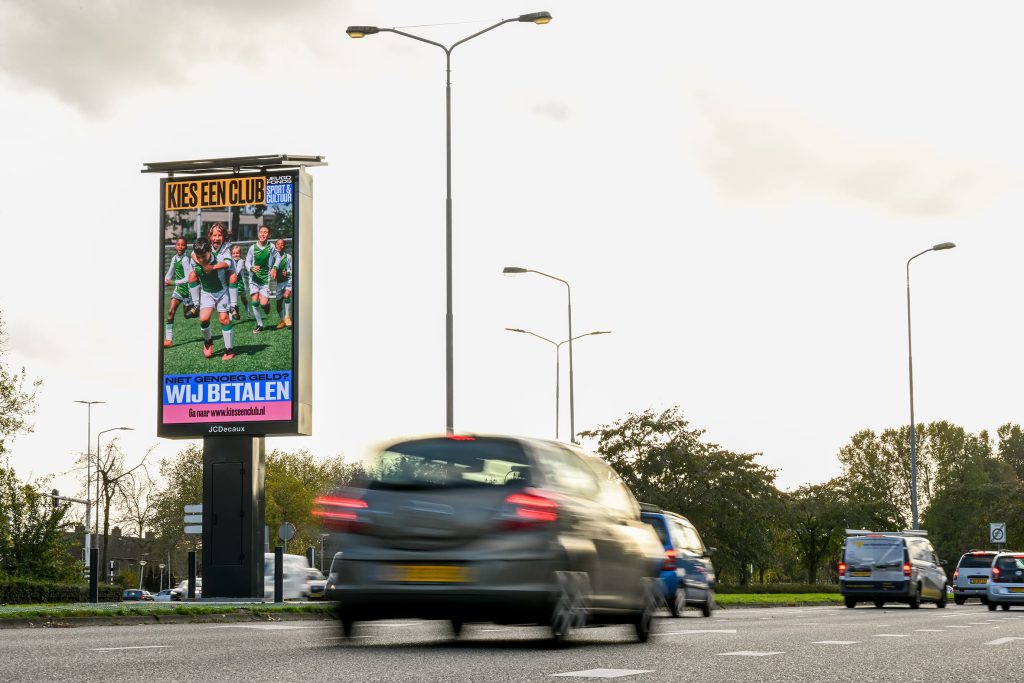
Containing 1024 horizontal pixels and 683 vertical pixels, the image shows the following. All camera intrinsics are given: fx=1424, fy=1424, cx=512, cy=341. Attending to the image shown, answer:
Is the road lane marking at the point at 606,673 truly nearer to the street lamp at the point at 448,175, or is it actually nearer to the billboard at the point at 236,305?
the street lamp at the point at 448,175

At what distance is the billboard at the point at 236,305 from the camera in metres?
36.2

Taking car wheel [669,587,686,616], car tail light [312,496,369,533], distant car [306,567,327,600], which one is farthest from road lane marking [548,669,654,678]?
distant car [306,567,327,600]

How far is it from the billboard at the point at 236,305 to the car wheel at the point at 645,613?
2371cm

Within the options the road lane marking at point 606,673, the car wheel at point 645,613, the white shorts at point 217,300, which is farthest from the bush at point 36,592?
the road lane marking at point 606,673

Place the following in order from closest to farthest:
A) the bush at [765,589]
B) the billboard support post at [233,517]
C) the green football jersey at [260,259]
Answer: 1. the green football jersey at [260,259]
2. the billboard support post at [233,517]
3. the bush at [765,589]

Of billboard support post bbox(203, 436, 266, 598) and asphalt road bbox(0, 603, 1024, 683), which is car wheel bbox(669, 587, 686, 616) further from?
billboard support post bbox(203, 436, 266, 598)

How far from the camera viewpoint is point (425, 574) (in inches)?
432

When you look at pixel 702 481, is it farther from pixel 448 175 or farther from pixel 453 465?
pixel 453 465

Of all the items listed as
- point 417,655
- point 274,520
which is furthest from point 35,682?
point 274,520

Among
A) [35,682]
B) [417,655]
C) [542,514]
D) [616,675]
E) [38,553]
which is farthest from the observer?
[38,553]

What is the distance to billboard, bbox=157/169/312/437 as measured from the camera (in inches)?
1423

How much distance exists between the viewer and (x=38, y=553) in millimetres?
44938

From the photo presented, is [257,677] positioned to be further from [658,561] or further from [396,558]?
[658,561]

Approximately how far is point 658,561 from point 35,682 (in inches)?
280
